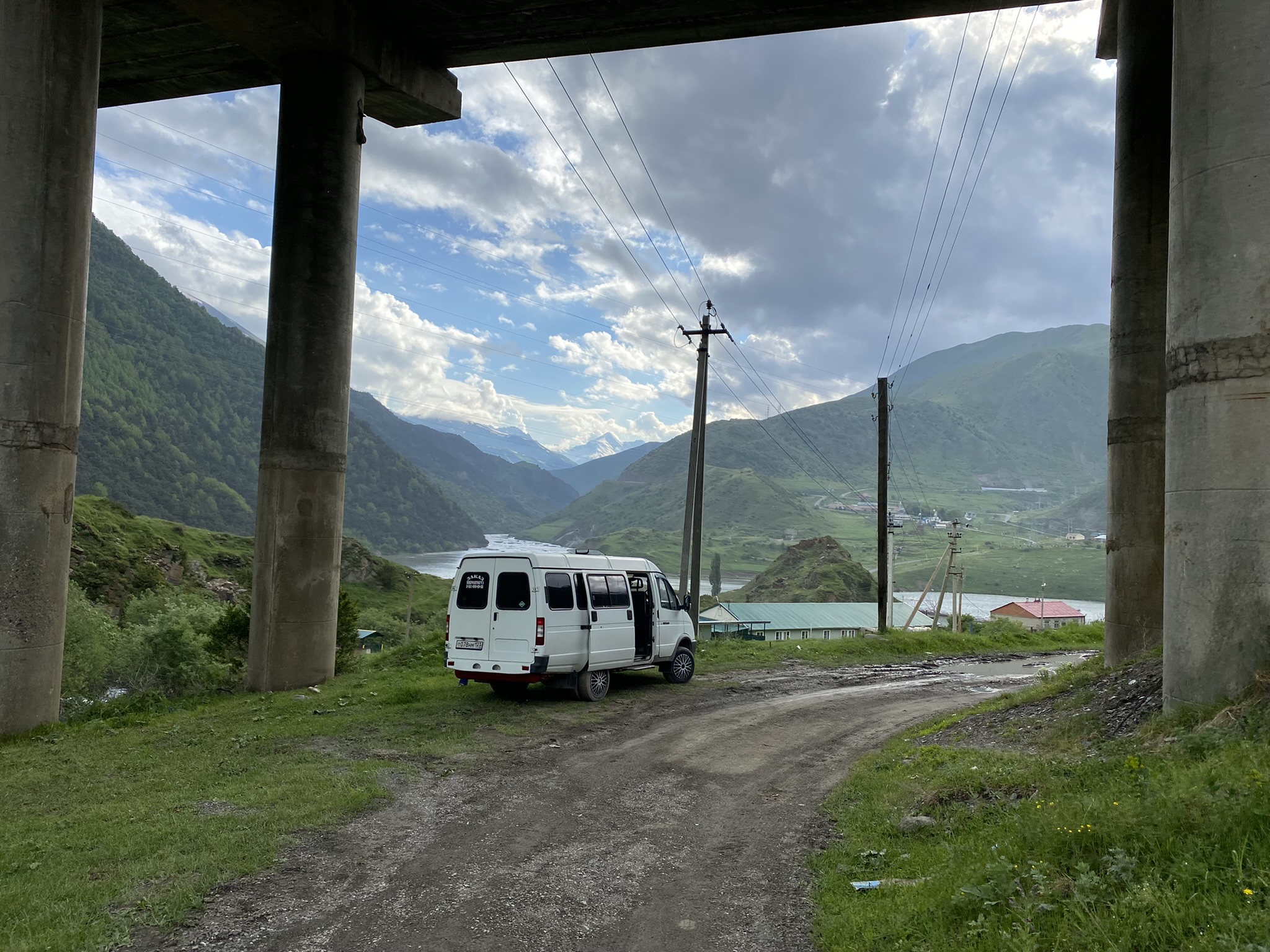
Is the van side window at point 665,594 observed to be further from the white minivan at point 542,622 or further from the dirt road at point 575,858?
the dirt road at point 575,858

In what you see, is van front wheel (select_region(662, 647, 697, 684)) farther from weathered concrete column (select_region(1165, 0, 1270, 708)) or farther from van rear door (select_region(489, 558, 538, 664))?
weathered concrete column (select_region(1165, 0, 1270, 708))

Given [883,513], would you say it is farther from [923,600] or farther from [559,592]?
[559,592]

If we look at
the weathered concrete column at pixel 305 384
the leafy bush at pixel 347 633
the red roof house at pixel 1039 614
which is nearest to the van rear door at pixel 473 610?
the weathered concrete column at pixel 305 384

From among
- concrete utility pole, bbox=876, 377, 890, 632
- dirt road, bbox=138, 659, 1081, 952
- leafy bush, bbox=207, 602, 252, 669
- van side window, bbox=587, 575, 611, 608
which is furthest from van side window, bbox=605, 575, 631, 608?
concrete utility pole, bbox=876, 377, 890, 632

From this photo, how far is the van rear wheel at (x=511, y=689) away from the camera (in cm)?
1467

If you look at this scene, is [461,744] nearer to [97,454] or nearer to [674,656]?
[674,656]

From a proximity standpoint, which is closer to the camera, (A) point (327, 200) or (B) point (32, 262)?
(B) point (32, 262)

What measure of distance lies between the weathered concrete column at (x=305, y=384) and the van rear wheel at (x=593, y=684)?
5.79 metres

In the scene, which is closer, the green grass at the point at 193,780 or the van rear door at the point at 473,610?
the green grass at the point at 193,780

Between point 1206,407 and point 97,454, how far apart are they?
15073 cm

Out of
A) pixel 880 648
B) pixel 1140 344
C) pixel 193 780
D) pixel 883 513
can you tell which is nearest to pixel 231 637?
pixel 193 780

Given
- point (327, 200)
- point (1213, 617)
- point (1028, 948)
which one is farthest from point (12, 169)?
point (1213, 617)

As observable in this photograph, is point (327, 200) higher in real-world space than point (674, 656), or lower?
higher

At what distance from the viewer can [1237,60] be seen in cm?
852
